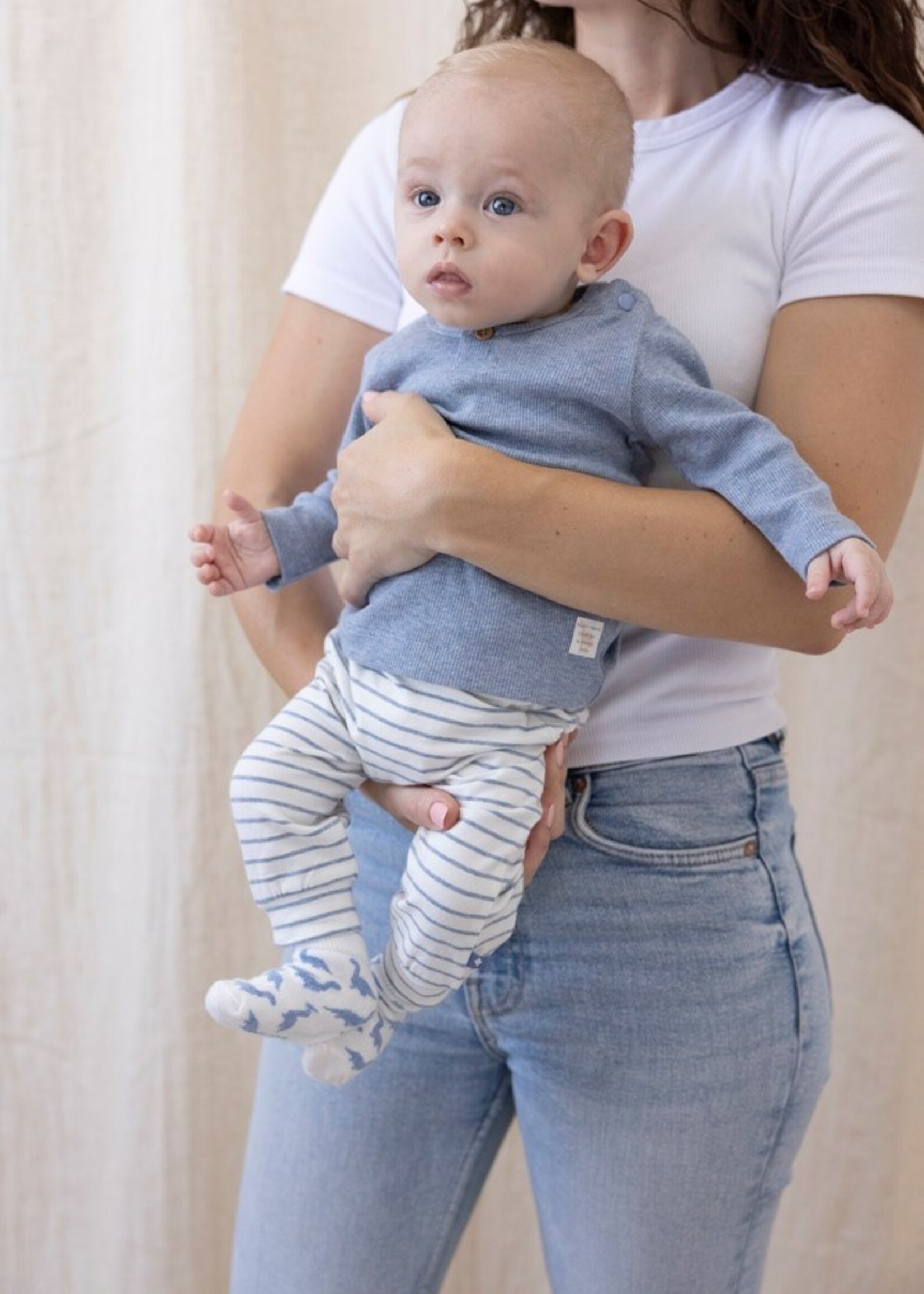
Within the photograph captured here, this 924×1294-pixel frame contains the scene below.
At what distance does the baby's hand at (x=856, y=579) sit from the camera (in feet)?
2.78

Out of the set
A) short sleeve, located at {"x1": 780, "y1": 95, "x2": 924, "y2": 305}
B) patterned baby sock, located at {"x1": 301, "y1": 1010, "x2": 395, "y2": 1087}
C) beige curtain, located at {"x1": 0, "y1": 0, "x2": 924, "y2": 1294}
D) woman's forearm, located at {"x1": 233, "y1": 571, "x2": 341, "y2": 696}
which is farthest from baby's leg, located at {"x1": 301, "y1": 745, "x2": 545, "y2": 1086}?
beige curtain, located at {"x1": 0, "y1": 0, "x2": 924, "y2": 1294}

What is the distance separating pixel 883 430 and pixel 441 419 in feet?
0.95

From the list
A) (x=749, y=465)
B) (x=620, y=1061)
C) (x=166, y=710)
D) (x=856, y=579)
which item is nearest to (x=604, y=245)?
(x=749, y=465)

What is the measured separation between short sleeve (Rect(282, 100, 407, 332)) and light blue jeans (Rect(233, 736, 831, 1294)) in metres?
0.40

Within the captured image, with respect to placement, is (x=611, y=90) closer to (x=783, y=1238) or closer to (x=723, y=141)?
(x=723, y=141)

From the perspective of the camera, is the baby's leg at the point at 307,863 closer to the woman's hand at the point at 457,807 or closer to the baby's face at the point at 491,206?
the woman's hand at the point at 457,807

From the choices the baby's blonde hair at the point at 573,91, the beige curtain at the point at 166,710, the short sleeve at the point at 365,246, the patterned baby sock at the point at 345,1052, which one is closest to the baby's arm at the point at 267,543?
the short sleeve at the point at 365,246

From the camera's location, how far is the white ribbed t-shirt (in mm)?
999

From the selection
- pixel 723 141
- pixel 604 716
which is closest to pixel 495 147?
pixel 723 141

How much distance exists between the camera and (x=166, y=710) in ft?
5.35

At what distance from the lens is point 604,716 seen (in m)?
1.03

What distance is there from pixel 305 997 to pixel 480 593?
27 centimetres

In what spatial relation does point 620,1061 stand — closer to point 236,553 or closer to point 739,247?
point 236,553

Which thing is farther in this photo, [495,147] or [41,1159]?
[41,1159]
